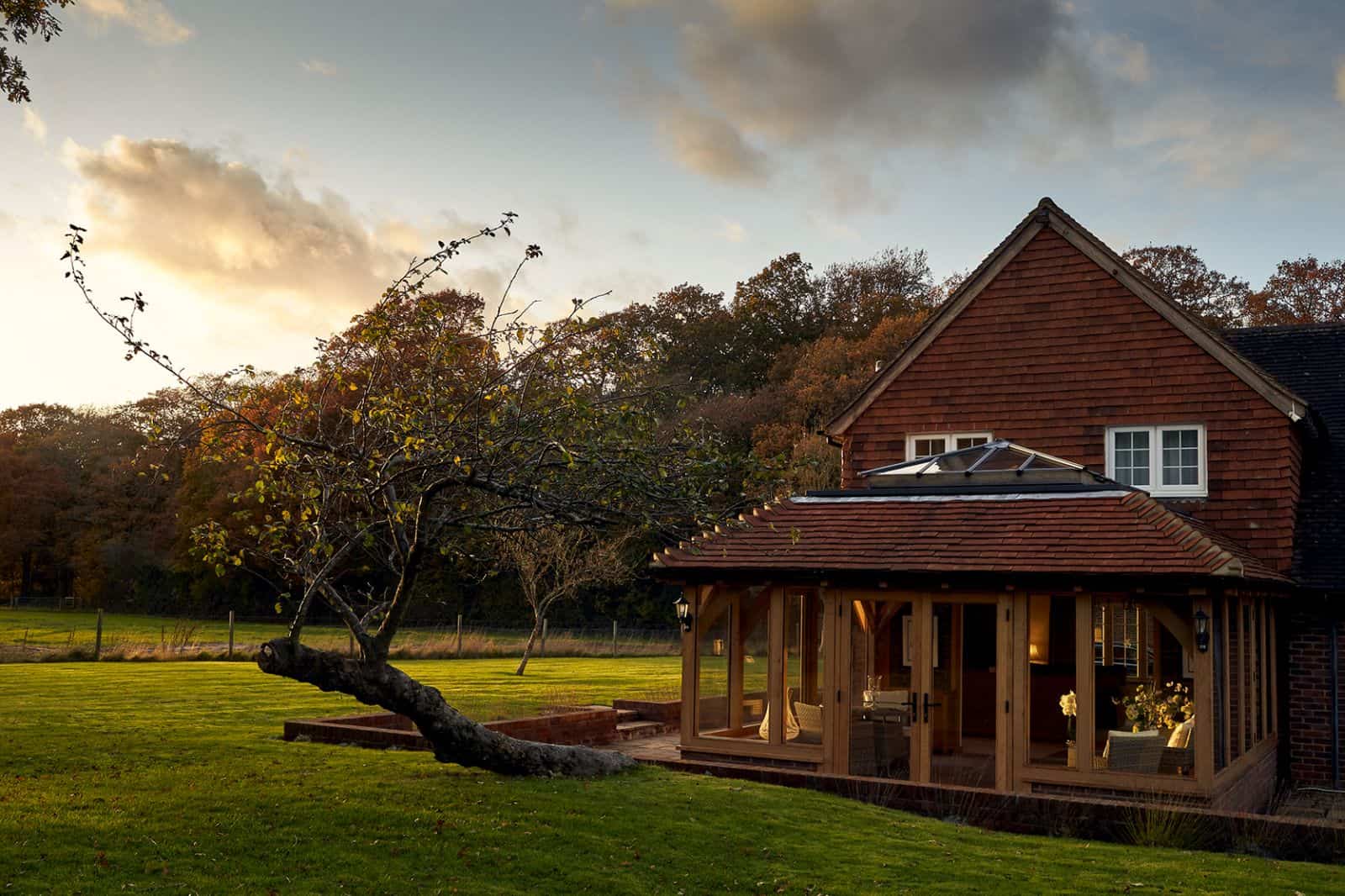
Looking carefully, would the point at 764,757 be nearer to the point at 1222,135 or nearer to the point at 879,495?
the point at 879,495

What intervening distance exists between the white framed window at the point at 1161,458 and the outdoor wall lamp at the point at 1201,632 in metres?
5.61

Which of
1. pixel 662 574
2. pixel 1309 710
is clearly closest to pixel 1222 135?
pixel 1309 710

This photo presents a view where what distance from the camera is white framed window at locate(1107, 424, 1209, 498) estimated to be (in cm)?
1761

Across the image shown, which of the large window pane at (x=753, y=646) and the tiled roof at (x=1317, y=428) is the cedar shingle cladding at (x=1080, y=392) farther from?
the large window pane at (x=753, y=646)

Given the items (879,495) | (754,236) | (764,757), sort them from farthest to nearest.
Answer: (754,236) < (879,495) < (764,757)

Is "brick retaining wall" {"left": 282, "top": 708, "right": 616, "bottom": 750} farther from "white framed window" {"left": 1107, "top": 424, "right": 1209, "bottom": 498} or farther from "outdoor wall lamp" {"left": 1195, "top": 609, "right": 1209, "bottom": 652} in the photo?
"white framed window" {"left": 1107, "top": 424, "right": 1209, "bottom": 498}

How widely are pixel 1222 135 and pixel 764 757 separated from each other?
15389 mm

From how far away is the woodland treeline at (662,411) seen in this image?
138ft

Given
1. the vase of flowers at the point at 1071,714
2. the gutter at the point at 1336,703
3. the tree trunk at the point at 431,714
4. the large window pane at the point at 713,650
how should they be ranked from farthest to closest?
the gutter at the point at 1336,703
the large window pane at the point at 713,650
the vase of flowers at the point at 1071,714
the tree trunk at the point at 431,714

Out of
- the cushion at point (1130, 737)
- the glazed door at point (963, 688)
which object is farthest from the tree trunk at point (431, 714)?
the cushion at point (1130, 737)

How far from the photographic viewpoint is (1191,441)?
702 inches

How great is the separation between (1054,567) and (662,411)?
112 ft

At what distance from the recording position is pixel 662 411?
46.4 meters

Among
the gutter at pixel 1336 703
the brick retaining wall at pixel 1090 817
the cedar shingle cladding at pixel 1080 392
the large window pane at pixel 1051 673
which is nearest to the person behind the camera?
the brick retaining wall at pixel 1090 817
